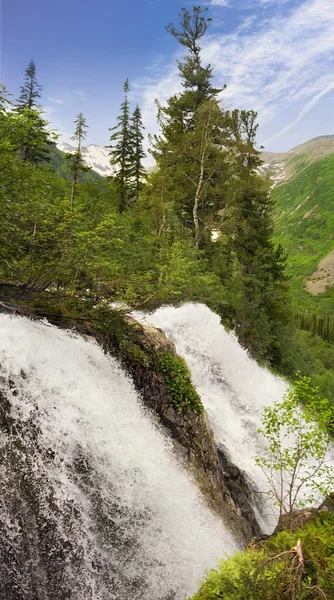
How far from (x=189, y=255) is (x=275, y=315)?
1302 centimetres

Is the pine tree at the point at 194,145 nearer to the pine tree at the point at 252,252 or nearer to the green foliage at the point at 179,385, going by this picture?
the pine tree at the point at 252,252

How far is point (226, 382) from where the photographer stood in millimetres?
Answer: 16328

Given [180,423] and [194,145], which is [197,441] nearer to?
[180,423]

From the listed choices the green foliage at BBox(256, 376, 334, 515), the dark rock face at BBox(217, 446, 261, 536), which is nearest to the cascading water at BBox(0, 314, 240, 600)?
the dark rock face at BBox(217, 446, 261, 536)

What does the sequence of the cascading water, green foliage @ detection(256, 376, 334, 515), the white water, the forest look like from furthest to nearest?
the forest, the white water, green foliage @ detection(256, 376, 334, 515), the cascading water

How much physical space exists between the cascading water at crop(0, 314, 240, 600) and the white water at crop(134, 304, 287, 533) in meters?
3.80

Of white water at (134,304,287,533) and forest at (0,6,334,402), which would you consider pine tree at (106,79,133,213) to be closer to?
forest at (0,6,334,402)

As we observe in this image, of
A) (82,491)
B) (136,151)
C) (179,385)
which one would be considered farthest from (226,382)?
(136,151)

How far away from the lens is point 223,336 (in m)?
18.2

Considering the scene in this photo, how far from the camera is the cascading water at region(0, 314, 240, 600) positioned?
20.2 feet

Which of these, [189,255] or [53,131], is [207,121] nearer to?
[189,255]

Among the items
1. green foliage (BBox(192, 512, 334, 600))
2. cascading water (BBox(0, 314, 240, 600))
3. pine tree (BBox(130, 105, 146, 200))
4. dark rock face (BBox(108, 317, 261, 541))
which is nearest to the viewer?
green foliage (BBox(192, 512, 334, 600))

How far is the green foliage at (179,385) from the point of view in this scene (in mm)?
10875

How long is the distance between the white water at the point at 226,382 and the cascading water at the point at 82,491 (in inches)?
150
